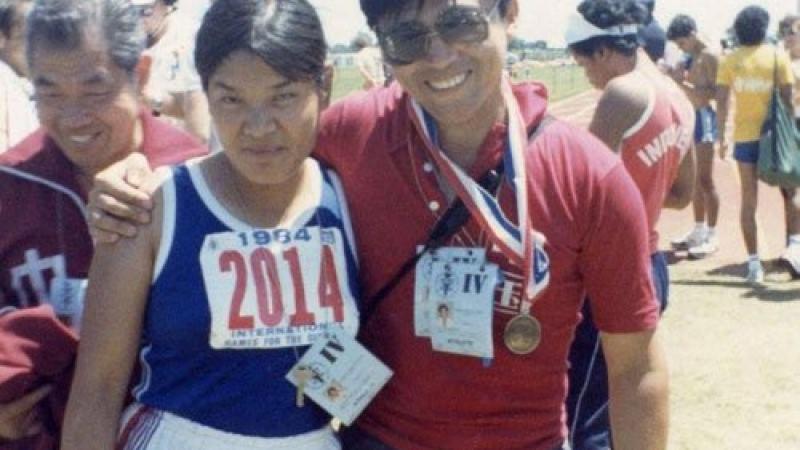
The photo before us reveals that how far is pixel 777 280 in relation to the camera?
898 cm

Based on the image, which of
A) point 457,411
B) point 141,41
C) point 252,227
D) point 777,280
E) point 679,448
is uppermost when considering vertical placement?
point 141,41

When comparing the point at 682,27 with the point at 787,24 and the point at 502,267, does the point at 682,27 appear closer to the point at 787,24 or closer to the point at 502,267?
the point at 787,24

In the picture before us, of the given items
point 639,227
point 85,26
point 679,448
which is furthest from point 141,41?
point 679,448

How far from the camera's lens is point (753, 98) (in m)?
9.20

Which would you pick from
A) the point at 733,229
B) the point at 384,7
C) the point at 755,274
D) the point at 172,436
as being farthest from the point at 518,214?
the point at 733,229

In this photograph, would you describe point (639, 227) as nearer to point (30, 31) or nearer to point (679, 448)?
point (30, 31)

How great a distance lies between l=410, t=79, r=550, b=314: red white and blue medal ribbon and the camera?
2.22 meters

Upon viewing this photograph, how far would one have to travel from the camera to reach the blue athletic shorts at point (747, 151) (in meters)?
9.24

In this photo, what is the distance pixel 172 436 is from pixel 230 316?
0.83 feet

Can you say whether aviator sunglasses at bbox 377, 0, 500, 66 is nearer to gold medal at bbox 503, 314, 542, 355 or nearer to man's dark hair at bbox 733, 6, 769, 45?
gold medal at bbox 503, 314, 542, 355

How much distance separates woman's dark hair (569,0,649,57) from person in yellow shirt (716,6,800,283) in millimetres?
4782

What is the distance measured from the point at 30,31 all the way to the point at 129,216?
0.49 meters

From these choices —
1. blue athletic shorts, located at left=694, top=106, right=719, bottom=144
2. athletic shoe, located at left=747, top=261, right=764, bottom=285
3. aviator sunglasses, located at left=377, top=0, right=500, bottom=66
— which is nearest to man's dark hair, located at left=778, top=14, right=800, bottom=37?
blue athletic shorts, located at left=694, top=106, right=719, bottom=144

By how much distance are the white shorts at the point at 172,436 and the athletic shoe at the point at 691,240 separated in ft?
27.8
